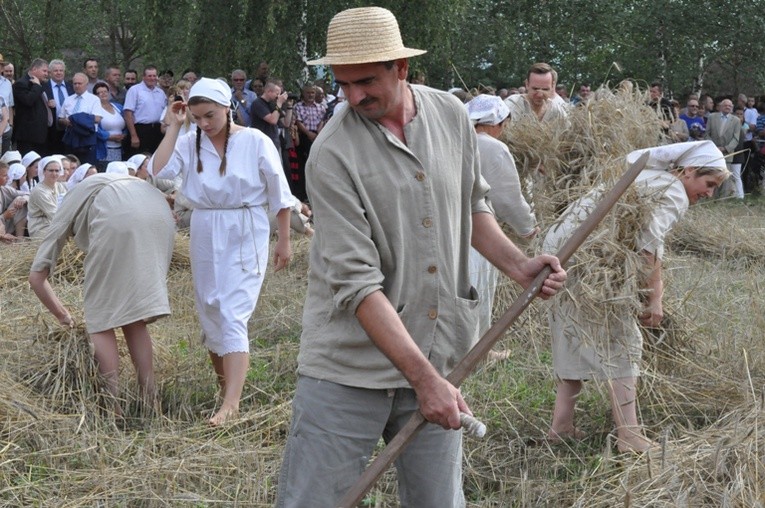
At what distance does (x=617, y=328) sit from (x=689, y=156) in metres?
0.77

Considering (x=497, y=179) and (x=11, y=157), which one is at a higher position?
(x=497, y=179)

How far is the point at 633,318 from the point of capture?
5.09 metres

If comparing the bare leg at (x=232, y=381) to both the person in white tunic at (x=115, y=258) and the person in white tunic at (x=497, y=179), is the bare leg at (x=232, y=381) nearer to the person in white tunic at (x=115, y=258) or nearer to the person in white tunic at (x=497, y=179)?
the person in white tunic at (x=115, y=258)

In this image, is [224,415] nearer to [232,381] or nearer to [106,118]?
[232,381]

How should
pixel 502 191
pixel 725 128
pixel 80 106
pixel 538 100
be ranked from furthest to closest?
pixel 725 128
pixel 80 106
pixel 538 100
pixel 502 191

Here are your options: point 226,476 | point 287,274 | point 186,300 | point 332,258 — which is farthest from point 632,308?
point 287,274

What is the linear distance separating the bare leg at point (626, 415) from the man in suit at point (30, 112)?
8.50 m

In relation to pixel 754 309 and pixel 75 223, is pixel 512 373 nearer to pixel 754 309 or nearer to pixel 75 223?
pixel 754 309

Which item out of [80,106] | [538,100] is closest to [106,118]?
[80,106]

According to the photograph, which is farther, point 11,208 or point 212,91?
point 11,208

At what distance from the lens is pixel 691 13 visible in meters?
25.3

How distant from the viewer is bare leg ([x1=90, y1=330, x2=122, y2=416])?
5715 mm

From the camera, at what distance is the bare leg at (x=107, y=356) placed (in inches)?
225

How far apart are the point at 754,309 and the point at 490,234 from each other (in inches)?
144
